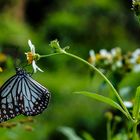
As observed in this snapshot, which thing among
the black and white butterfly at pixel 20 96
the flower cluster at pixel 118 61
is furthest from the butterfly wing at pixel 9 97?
the flower cluster at pixel 118 61

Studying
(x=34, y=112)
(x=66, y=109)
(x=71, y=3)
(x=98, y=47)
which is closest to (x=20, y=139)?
(x=66, y=109)

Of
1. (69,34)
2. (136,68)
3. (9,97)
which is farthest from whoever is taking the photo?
(69,34)

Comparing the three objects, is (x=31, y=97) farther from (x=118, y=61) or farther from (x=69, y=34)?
(x=69, y=34)

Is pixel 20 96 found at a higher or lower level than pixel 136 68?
lower

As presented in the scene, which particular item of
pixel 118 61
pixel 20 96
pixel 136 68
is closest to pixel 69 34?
pixel 118 61

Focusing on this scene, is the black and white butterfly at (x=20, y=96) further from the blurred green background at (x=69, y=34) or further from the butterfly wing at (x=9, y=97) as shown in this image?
the blurred green background at (x=69, y=34)

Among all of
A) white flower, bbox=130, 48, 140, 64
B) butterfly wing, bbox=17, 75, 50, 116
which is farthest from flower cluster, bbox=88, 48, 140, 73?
butterfly wing, bbox=17, 75, 50, 116
